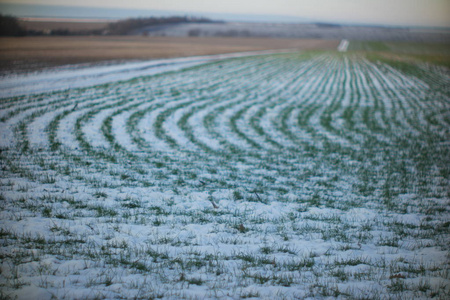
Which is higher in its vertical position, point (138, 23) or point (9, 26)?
point (138, 23)

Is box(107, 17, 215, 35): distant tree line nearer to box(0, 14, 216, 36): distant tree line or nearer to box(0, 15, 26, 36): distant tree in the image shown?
box(0, 14, 216, 36): distant tree line

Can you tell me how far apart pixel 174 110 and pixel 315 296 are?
1337 centimetres

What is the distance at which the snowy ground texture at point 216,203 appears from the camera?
415 centimetres

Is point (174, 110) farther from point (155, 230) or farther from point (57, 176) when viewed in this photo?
point (155, 230)

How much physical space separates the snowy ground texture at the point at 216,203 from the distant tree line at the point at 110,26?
1555 centimetres

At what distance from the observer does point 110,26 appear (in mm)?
76125

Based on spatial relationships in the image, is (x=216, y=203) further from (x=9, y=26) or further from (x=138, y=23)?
(x=138, y=23)

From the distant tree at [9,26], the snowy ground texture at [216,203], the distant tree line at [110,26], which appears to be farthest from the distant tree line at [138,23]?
the snowy ground texture at [216,203]

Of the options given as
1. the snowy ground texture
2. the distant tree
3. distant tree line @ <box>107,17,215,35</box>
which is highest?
distant tree line @ <box>107,17,215,35</box>

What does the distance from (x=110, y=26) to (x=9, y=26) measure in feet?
181

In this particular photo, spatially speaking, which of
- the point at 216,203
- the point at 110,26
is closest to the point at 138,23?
the point at 110,26

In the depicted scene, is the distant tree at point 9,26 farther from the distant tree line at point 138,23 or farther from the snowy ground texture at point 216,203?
the distant tree line at point 138,23

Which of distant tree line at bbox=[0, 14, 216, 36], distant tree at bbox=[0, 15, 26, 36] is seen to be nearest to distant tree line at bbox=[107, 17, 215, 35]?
distant tree line at bbox=[0, 14, 216, 36]

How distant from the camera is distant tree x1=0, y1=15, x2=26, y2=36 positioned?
24802mm
